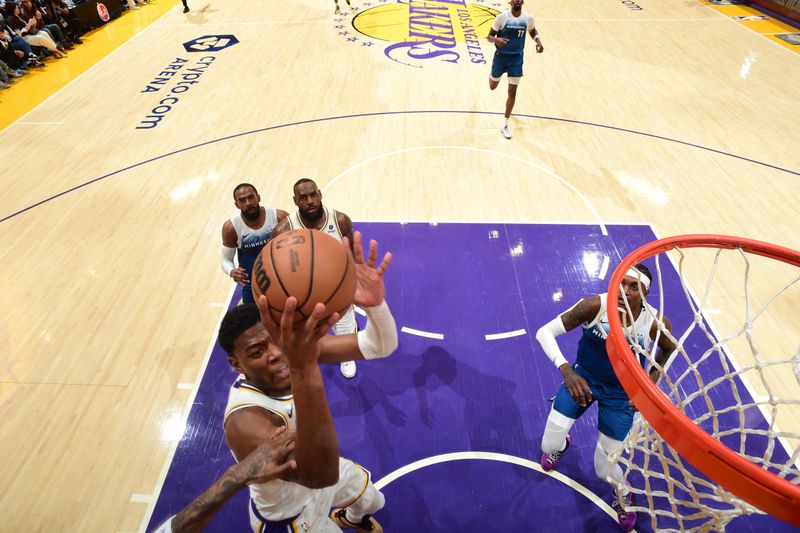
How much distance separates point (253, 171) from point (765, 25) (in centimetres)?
1325

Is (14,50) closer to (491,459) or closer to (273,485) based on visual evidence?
(273,485)

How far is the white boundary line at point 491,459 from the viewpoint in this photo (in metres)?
3.31

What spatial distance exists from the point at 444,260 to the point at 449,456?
227 centimetres

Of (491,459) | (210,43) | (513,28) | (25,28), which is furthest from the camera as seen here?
(210,43)

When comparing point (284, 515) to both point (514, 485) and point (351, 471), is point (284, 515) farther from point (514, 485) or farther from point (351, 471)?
point (514, 485)

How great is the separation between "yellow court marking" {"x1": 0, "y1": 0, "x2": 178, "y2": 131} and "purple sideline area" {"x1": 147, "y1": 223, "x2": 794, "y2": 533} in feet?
25.5

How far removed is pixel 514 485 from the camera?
338 cm

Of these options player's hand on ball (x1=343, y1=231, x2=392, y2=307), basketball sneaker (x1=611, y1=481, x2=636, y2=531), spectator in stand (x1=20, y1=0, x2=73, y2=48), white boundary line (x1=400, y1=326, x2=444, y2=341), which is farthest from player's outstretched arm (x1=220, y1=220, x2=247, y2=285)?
spectator in stand (x1=20, y1=0, x2=73, y2=48)

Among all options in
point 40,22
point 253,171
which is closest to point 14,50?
point 40,22

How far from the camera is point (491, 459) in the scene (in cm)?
354

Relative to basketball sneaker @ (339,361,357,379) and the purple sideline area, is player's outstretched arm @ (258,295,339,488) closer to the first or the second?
the purple sideline area

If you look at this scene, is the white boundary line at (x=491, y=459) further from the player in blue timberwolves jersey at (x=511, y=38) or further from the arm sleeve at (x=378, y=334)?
the player in blue timberwolves jersey at (x=511, y=38)

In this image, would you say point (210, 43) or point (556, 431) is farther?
point (210, 43)

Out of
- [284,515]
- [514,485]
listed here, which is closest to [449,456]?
[514,485]
